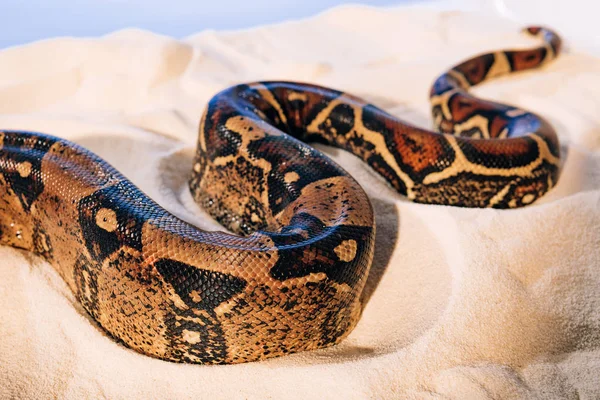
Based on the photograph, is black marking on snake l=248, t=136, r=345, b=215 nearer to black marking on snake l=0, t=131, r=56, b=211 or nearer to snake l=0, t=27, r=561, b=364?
snake l=0, t=27, r=561, b=364

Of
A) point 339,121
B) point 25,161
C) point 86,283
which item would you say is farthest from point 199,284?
point 339,121

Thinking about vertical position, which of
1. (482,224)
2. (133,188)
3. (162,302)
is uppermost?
(133,188)

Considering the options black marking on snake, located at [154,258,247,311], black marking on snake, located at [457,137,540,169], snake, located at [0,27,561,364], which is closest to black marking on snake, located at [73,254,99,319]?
snake, located at [0,27,561,364]

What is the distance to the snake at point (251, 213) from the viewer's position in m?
1.94

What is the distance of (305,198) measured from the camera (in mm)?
2514

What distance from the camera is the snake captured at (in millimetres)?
1944

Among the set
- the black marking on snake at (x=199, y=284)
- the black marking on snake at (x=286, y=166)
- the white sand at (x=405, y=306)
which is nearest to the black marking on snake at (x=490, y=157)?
the white sand at (x=405, y=306)

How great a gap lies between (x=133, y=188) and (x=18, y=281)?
0.74m

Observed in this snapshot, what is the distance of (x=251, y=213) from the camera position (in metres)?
2.90

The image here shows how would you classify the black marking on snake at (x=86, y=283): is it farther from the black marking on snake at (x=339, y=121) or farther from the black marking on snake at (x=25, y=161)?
the black marking on snake at (x=339, y=121)

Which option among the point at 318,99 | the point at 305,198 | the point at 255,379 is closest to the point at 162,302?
the point at 255,379

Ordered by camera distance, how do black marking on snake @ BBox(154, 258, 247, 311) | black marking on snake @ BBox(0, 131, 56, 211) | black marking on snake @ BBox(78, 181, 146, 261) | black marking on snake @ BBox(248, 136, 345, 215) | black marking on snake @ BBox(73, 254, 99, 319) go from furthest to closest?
1. black marking on snake @ BBox(248, 136, 345, 215)
2. black marking on snake @ BBox(0, 131, 56, 211)
3. black marking on snake @ BBox(73, 254, 99, 319)
4. black marking on snake @ BBox(78, 181, 146, 261)
5. black marking on snake @ BBox(154, 258, 247, 311)

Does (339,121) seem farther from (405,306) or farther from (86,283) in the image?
(86,283)

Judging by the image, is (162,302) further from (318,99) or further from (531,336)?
(318,99)
